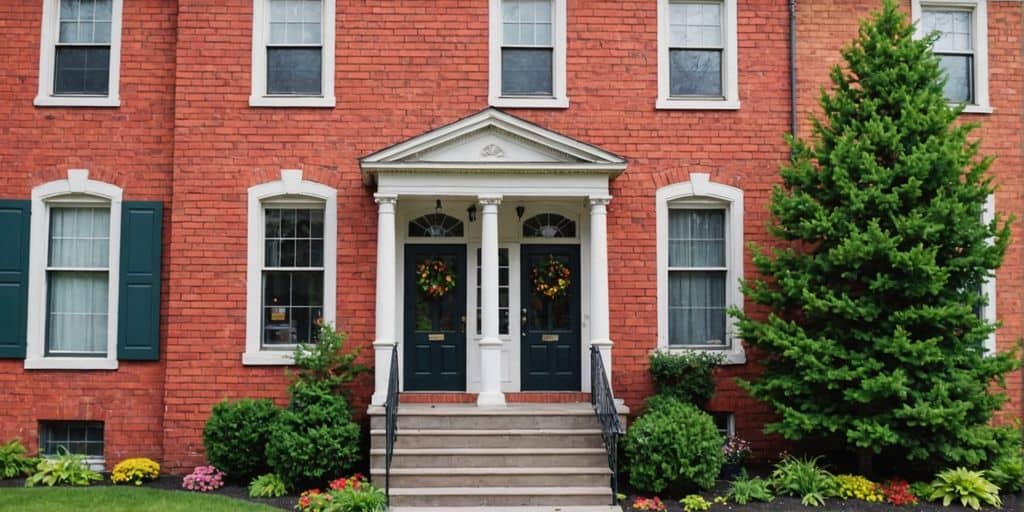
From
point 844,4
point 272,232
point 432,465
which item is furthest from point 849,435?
point 272,232

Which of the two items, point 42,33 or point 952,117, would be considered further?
point 42,33

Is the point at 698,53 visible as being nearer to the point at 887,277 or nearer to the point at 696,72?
the point at 696,72

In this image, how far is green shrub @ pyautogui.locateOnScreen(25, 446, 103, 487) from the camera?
1062cm

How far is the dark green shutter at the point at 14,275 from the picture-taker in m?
11.5

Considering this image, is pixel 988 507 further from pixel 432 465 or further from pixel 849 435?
pixel 432 465

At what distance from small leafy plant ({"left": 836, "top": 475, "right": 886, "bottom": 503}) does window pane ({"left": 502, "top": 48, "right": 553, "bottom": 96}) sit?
6.14m

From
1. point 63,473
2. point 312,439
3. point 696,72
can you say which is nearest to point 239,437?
point 312,439

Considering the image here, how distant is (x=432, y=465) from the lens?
9930mm

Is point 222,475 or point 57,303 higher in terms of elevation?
point 57,303

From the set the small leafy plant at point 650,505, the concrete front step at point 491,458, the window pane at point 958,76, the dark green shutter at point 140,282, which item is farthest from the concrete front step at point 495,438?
the window pane at point 958,76

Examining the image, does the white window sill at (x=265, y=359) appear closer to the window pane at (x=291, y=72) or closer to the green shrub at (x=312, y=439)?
the green shrub at (x=312, y=439)

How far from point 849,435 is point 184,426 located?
814 cm

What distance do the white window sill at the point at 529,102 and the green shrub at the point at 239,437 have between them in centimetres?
491

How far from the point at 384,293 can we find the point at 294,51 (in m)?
3.59
